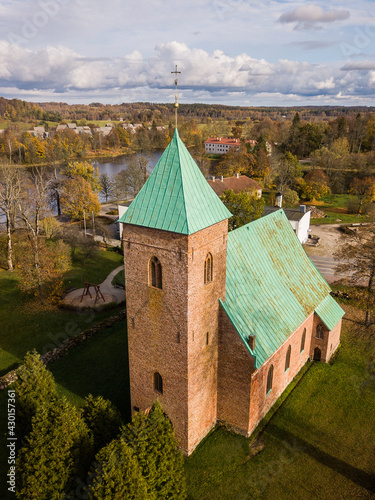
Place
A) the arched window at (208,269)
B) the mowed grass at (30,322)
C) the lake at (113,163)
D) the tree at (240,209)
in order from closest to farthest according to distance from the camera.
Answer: the arched window at (208,269) < the mowed grass at (30,322) < the tree at (240,209) < the lake at (113,163)

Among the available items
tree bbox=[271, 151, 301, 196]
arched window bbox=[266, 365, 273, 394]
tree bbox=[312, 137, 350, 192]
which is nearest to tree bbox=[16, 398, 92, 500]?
arched window bbox=[266, 365, 273, 394]

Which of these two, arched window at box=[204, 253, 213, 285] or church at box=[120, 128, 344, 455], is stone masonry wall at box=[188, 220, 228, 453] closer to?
church at box=[120, 128, 344, 455]

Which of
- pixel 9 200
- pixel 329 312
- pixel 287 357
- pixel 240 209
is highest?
pixel 9 200

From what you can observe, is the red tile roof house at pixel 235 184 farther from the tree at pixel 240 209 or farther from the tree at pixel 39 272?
the tree at pixel 39 272

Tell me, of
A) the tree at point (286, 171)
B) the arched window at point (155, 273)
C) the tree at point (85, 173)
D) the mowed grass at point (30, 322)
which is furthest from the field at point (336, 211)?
the arched window at point (155, 273)

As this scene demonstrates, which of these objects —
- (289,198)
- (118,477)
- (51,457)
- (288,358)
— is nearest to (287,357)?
(288,358)

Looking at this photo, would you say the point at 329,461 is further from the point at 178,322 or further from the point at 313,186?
the point at 313,186

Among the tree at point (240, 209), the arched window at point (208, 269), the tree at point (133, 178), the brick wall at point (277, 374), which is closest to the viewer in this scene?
the arched window at point (208, 269)
